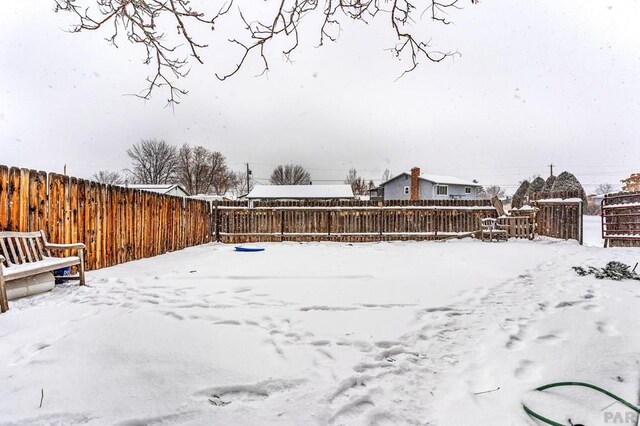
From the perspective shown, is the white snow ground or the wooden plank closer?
the white snow ground

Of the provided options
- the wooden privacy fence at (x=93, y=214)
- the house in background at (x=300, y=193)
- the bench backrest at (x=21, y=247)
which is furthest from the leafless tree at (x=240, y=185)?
the bench backrest at (x=21, y=247)

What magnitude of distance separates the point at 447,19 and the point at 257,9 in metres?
1.93

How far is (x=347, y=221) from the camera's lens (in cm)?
1163

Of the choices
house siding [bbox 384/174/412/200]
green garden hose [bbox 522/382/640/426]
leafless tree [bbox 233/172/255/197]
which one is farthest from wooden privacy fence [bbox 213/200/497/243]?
leafless tree [bbox 233/172/255/197]

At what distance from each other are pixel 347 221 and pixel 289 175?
156 feet

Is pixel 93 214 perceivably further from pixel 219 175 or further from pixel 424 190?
pixel 219 175

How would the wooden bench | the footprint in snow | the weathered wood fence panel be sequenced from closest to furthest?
1. the footprint in snow
2. the wooden bench
3. the weathered wood fence panel

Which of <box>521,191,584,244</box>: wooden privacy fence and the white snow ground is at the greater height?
<box>521,191,584,244</box>: wooden privacy fence

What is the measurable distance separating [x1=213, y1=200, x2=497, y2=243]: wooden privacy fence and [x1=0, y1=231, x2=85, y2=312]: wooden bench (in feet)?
23.3

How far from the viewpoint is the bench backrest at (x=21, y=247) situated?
3.65 m

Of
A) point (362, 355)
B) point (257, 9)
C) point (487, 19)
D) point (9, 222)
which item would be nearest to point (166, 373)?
point (362, 355)

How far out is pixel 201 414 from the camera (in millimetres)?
1551

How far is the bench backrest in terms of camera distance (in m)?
3.65

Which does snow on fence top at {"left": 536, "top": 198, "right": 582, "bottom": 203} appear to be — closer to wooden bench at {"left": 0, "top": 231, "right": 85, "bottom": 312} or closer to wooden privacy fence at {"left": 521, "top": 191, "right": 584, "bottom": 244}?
wooden privacy fence at {"left": 521, "top": 191, "right": 584, "bottom": 244}
